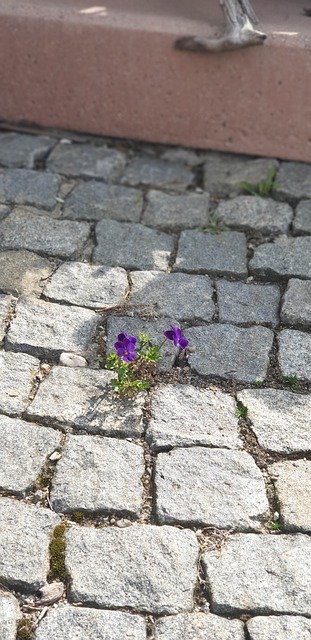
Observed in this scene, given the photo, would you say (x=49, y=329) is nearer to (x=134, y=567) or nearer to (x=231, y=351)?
(x=231, y=351)

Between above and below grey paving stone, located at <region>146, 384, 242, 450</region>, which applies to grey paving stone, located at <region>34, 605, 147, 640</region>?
below

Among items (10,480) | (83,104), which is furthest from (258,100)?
(10,480)

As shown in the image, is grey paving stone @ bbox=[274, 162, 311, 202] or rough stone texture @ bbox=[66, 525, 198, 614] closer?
rough stone texture @ bbox=[66, 525, 198, 614]

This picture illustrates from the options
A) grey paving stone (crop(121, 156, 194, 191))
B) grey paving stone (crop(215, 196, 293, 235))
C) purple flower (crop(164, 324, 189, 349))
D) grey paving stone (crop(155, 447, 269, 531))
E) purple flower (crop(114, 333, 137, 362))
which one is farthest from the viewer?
grey paving stone (crop(121, 156, 194, 191))

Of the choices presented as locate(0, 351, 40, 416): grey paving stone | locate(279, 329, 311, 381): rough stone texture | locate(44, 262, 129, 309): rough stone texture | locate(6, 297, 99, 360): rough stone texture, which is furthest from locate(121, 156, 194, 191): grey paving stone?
locate(0, 351, 40, 416): grey paving stone

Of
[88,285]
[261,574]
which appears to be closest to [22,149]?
[88,285]

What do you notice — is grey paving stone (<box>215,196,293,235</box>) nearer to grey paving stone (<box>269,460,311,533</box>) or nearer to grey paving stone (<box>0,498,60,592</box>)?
grey paving stone (<box>269,460,311,533</box>)

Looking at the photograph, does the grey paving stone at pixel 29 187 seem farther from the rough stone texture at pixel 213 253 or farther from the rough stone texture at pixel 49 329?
the rough stone texture at pixel 49 329
